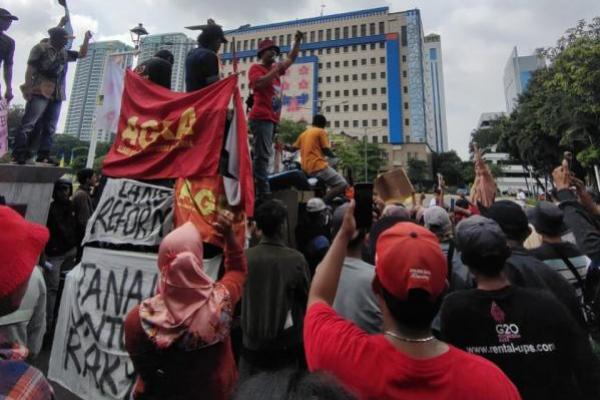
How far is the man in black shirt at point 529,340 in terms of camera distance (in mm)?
1616

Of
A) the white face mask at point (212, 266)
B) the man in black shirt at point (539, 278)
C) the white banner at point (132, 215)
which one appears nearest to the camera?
the man in black shirt at point (539, 278)

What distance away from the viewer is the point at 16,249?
4.54 feet

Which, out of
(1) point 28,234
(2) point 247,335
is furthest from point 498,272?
(1) point 28,234

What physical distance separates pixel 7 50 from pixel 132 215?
383 centimetres

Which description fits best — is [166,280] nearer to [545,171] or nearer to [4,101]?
[4,101]

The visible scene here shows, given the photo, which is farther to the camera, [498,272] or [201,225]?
[201,225]

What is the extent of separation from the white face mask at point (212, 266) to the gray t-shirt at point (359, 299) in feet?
4.25

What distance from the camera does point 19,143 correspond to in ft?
17.8

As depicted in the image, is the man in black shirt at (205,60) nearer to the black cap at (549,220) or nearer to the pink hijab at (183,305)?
the pink hijab at (183,305)

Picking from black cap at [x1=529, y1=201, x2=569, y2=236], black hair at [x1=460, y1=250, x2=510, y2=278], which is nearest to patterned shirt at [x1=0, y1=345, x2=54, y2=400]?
black hair at [x1=460, y1=250, x2=510, y2=278]

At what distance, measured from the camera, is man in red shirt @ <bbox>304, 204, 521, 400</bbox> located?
1.18 m

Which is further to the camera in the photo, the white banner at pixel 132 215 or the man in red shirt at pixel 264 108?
the man in red shirt at pixel 264 108

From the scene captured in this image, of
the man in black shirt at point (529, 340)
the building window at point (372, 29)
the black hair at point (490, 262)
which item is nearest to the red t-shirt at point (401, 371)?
the man in black shirt at point (529, 340)

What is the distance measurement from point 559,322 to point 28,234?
2.17 metres
